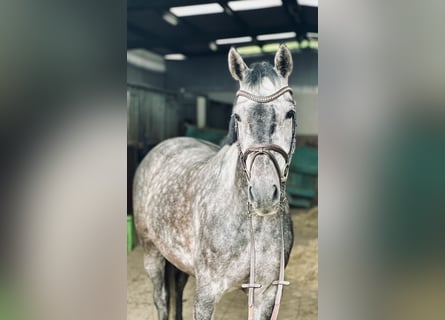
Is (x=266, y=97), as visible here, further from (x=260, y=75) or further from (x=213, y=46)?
(x=213, y=46)

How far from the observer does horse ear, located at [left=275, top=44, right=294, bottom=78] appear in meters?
1.76

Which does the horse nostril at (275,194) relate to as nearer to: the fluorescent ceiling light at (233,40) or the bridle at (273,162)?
the bridle at (273,162)

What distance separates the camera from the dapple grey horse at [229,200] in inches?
67.1

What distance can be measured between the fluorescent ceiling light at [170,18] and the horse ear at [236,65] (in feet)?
1.24

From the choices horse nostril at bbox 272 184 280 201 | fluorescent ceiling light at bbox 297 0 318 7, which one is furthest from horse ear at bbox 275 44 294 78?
horse nostril at bbox 272 184 280 201

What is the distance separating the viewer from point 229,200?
188 centimetres

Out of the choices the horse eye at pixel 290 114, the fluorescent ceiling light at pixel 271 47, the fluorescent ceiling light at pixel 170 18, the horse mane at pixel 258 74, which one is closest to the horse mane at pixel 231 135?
the horse mane at pixel 258 74

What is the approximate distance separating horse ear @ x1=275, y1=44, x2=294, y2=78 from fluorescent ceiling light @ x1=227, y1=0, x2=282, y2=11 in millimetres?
236

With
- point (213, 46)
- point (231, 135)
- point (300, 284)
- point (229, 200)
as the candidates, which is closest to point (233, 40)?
point (213, 46)
